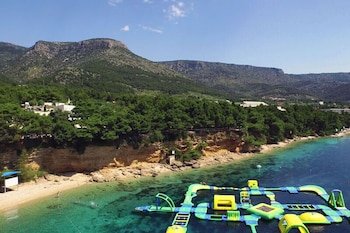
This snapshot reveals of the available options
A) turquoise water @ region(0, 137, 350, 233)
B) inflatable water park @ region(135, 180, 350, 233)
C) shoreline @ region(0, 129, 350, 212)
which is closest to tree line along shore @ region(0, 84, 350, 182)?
shoreline @ region(0, 129, 350, 212)

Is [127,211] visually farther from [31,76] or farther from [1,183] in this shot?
[31,76]

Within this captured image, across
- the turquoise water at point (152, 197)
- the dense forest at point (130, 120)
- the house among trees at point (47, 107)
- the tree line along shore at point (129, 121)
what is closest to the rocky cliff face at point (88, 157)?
the tree line along shore at point (129, 121)

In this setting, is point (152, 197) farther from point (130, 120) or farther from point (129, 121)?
point (130, 120)

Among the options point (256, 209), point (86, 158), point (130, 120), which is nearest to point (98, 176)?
point (86, 158)

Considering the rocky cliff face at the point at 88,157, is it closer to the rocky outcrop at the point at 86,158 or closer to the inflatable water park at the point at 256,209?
the rocky outcrop at the point at 86,158

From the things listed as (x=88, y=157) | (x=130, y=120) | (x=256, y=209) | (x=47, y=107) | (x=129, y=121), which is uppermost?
(x=47, y=107)

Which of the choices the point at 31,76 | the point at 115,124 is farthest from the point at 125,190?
the point at 31,76
